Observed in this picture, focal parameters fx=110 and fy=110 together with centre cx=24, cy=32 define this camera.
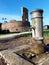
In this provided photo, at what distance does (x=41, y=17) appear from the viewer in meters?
3.72

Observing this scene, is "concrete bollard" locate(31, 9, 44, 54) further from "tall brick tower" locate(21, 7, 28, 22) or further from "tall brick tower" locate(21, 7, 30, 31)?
"tall brick tower" locate(21, 7, 28, 22)

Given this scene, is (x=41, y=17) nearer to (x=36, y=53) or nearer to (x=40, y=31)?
(x=40, y=31)

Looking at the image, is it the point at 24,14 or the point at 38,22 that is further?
the point at 24,14

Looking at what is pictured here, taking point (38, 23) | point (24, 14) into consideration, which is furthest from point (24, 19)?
point (38, 23)

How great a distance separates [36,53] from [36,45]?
25 cm

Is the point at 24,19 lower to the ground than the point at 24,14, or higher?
lower

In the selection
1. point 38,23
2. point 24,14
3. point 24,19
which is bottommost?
point 38,23

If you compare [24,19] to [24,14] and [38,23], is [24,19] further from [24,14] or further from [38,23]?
[38,23]

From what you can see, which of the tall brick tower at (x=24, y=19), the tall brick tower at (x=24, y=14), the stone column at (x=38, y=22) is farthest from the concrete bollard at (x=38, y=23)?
the tall brick tower at (x=24, y=14)

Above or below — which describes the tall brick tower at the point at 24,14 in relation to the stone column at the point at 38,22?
above

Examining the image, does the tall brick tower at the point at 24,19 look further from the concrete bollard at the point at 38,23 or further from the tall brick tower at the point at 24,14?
the concrete bollard at the point at 38,23

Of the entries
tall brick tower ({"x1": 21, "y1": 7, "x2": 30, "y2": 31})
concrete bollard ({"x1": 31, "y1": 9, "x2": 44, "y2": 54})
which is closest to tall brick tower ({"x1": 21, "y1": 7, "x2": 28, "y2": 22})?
tall brick tower ({"x1": 21, "y1": 7, "x2": 30, "y2": 31})

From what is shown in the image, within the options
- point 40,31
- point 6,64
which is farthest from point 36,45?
point 6,64

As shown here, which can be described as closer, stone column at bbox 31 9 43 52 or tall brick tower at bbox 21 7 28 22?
stone column at bbox 31 9 43 52
